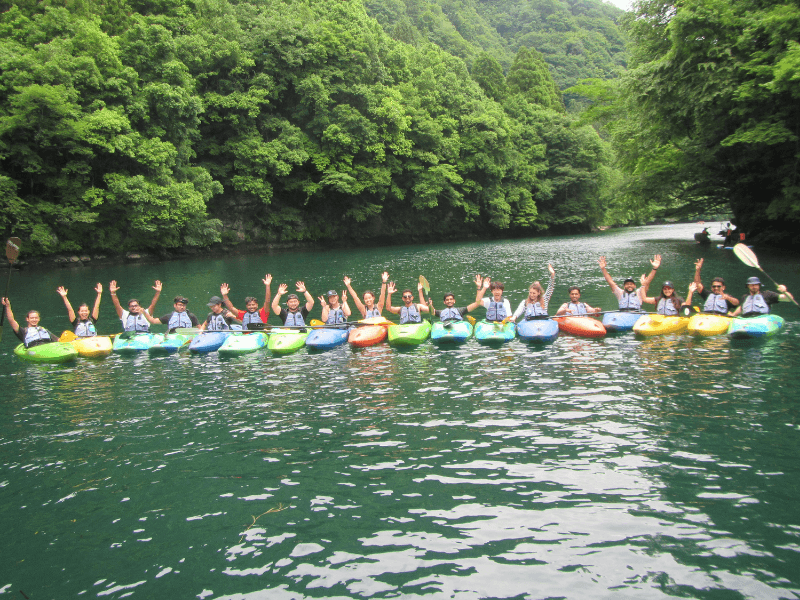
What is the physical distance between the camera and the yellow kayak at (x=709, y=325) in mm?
10469

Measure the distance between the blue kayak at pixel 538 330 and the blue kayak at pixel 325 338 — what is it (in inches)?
134

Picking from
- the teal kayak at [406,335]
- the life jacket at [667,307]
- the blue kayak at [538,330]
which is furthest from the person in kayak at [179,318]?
the life jacket at [667,307]

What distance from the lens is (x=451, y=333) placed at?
1105cm

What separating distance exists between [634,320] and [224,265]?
22.6m

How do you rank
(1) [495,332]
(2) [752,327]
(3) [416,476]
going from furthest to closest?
(1) [495,332]
(2) [752,327]
(3) [416,476]

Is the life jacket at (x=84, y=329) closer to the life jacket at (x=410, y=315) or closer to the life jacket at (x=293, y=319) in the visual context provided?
the life jacket at (x=293, y=319)

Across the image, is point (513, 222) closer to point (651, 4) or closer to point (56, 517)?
point (651, 4)

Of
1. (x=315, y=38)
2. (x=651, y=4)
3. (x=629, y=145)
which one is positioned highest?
(x=315, y=38)

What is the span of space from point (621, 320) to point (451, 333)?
127 inches

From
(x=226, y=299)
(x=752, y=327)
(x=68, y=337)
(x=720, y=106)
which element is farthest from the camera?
(x=720, y=106)

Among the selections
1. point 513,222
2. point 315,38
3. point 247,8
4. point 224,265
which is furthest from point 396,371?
point 513,222

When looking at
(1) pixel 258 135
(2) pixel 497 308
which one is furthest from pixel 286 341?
(1) pixel 258 135

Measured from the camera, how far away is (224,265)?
96.9ft

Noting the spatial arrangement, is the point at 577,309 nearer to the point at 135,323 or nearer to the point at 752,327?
the point at 752,327
